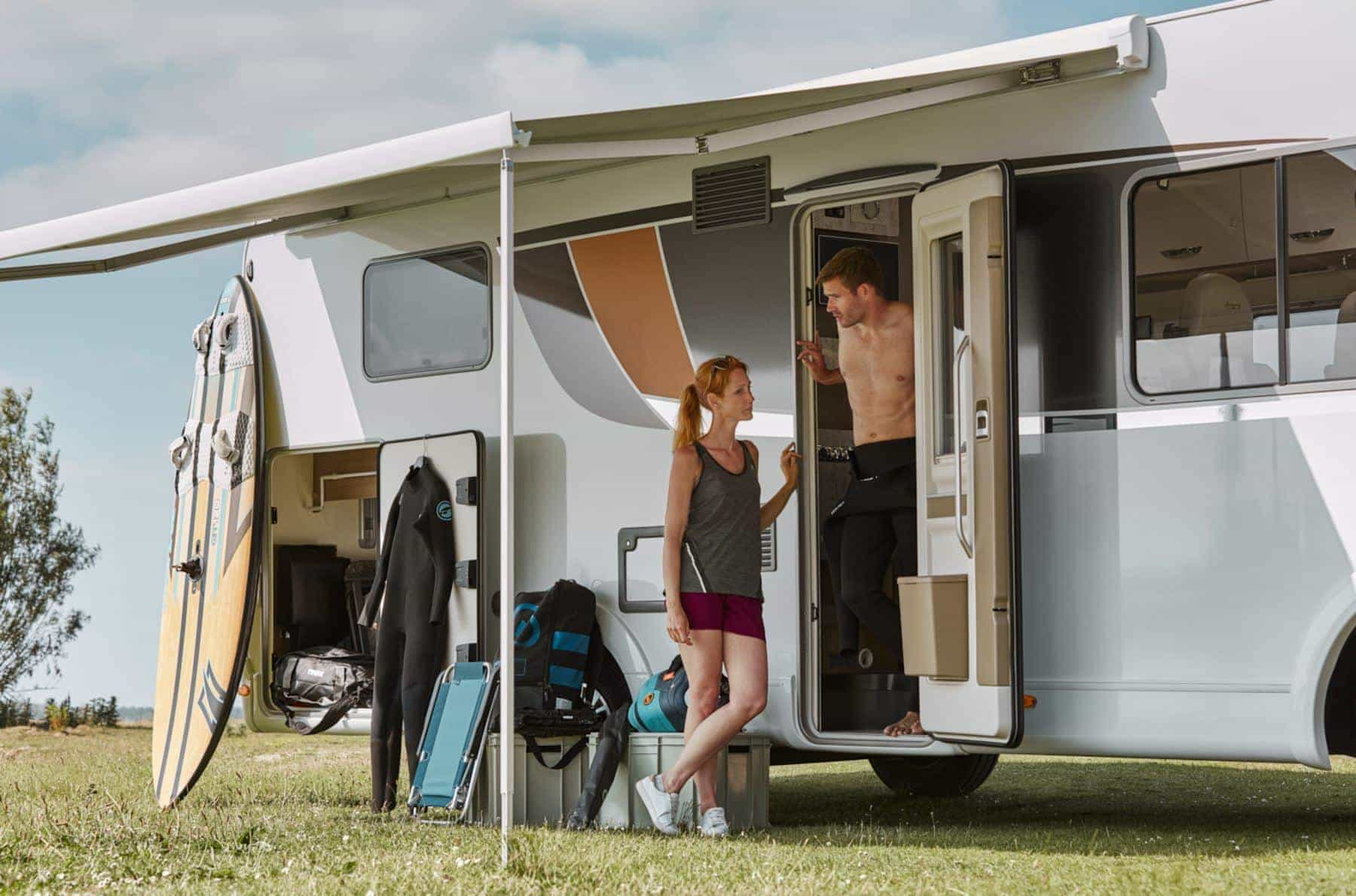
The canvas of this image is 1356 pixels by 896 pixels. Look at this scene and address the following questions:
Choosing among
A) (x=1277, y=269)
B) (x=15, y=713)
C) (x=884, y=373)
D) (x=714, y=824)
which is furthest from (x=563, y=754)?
(x=15, y=713)

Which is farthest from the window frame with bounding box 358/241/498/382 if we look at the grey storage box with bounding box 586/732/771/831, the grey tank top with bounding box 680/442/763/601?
the grey storage box with bounding box 586/732/771/831

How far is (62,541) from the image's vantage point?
20.5 meters

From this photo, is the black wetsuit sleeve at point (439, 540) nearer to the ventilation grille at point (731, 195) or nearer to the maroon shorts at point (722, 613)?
the maroon shorts at point (722, 613)

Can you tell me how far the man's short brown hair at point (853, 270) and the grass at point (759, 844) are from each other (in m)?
2.05

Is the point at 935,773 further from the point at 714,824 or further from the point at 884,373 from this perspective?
the point at 884,373

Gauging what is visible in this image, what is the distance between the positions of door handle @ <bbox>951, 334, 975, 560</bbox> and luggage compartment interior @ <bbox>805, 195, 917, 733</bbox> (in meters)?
0.62

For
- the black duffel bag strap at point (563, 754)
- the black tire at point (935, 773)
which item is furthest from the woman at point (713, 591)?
the black tire at point (935, 773)

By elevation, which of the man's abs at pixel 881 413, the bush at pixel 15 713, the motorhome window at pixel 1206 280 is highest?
the motorhome window at pixel 1206 280

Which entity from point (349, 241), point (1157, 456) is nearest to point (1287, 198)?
point (1157, 456)

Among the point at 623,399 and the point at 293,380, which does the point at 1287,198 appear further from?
the point at 293,380

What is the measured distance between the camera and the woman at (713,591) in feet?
18.6

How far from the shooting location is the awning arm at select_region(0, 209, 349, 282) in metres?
7.67

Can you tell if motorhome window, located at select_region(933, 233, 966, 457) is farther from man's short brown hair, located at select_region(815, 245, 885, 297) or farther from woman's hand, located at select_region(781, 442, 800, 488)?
woman's hand, located at select_region(781, 442, 800, 488)

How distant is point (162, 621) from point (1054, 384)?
15.4 feet
